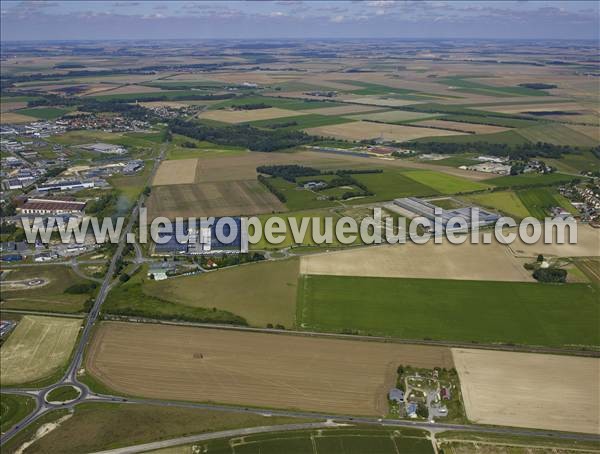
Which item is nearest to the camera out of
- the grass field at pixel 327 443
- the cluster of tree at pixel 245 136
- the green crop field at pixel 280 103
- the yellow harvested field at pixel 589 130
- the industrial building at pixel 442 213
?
the grass field at pixel 327 443

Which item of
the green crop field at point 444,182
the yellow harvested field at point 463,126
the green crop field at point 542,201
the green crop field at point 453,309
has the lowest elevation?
the green crop field at point 453,309

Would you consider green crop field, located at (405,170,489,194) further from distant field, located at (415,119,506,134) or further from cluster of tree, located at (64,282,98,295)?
cluster of tree, located at (64,282,98,295)

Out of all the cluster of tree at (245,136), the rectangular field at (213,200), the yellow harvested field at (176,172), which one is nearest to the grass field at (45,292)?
the rectangular field at (213,200)

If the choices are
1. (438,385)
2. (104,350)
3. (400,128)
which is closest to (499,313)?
(438,385)

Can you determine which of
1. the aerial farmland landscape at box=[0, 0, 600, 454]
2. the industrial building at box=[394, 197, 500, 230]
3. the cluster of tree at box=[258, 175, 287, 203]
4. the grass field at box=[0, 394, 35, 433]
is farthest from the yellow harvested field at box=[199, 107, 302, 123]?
the grass field at box=[0, 394, 35, 433]

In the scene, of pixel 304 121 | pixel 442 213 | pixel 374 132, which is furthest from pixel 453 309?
pixel 304 121

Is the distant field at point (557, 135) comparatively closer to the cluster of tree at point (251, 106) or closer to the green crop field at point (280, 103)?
the green crop field at point (280, 103)

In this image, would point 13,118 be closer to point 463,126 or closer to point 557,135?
point 463,126
